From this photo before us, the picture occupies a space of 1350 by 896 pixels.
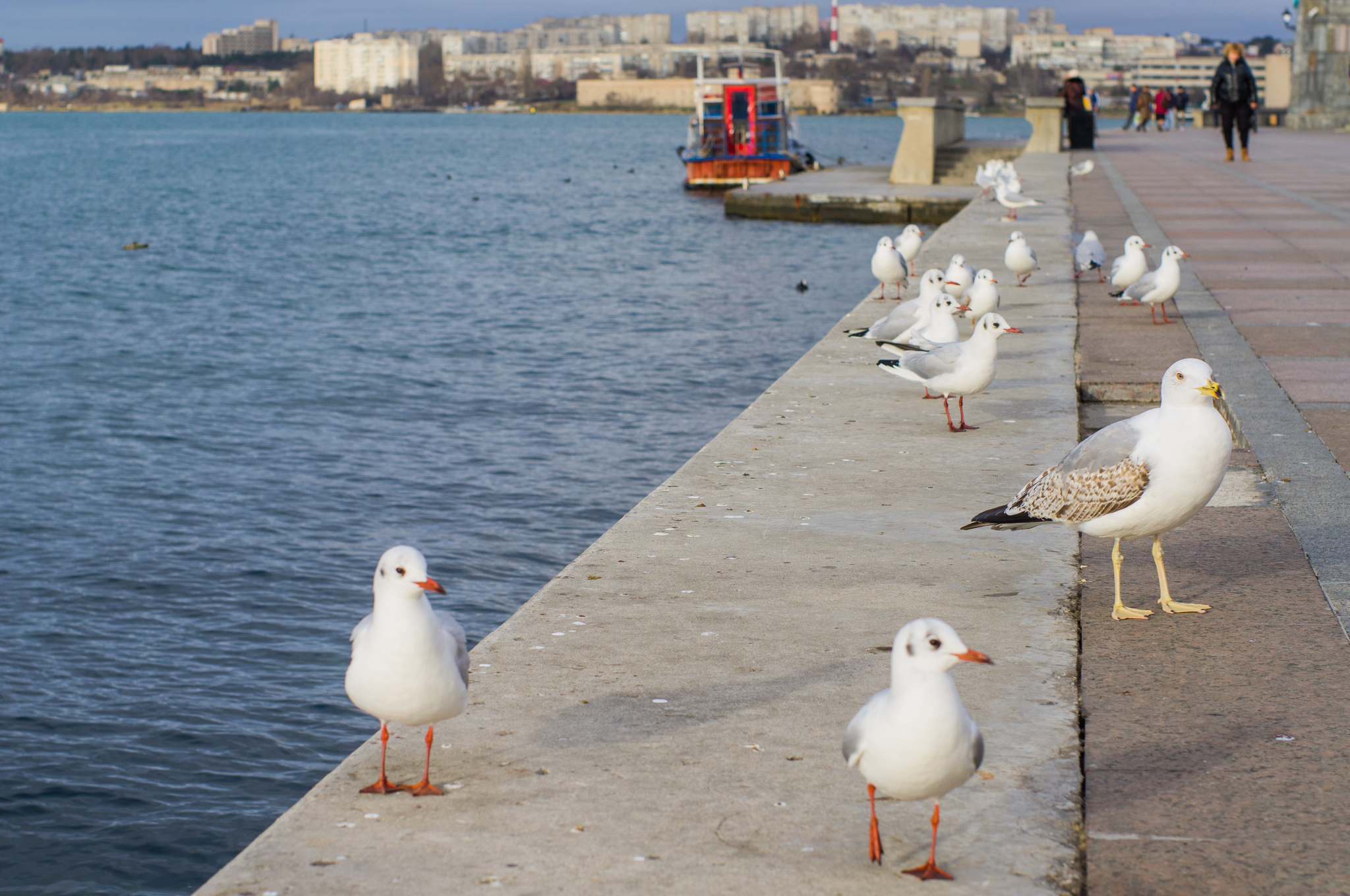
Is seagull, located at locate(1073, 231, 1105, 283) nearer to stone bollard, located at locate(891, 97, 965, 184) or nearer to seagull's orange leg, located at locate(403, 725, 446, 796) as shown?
seagull's orange leg, located at locate(403, 725, 446, 796)

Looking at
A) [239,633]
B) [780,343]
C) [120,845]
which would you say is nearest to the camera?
[120,845]

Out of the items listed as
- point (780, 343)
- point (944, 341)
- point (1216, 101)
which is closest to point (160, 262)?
point (780, 343)

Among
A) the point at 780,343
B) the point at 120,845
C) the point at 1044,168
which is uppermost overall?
the point at 1044,168

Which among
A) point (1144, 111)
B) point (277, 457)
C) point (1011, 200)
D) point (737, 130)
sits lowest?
point (277, 457)

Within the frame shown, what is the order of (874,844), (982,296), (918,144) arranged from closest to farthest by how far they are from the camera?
(874,844) → (982,296) → (918,144)

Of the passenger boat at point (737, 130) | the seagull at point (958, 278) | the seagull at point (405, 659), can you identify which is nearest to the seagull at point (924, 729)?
the seagull at point (405, 659)

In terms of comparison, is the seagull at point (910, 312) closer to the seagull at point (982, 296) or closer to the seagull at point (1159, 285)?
the seagull at point (982, 296)

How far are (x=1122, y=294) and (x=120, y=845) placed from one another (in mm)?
8439

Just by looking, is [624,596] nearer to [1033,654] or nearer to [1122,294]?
[1033,654]

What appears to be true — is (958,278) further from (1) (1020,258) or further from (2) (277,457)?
(2) (277,457)

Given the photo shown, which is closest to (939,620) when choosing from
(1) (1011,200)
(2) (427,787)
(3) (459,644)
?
(3) (459,644)

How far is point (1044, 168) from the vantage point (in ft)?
96.0

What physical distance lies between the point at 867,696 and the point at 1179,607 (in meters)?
1.35

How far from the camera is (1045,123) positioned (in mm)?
36000
